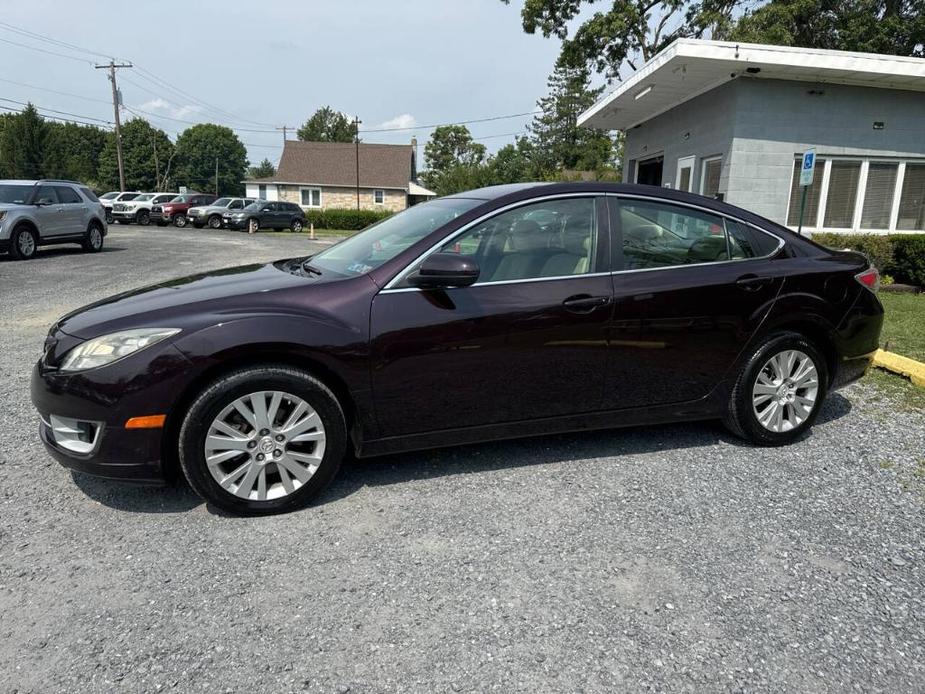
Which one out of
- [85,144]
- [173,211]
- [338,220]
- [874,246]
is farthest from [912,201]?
[85,144]

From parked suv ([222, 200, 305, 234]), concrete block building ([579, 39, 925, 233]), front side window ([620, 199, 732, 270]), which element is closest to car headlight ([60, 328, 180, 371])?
front side window ([620, 199, 732, 270])

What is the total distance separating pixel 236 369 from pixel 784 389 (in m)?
3.27

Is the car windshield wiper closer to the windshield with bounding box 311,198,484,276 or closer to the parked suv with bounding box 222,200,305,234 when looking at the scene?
the windshield with bounding box 311,198,484,276

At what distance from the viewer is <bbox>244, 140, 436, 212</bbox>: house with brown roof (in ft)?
181

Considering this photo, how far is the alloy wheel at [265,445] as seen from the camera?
10.1 ft

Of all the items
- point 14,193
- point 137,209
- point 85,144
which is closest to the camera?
point 14,193

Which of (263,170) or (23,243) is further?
(263,170)

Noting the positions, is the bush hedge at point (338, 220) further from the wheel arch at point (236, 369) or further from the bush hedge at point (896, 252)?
the wheel arch at point (236, 369)

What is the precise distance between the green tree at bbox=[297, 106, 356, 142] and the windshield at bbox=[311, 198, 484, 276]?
98223 mm

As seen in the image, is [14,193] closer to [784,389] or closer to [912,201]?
[784,389]

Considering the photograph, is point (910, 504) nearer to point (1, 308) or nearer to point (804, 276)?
point (804, 276)

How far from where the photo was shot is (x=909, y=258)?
10.8m

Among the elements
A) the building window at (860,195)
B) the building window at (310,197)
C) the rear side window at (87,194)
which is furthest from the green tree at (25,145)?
the building window at (860,195)

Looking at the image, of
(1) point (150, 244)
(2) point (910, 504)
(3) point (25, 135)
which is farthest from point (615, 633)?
(3) point (25, 135)
